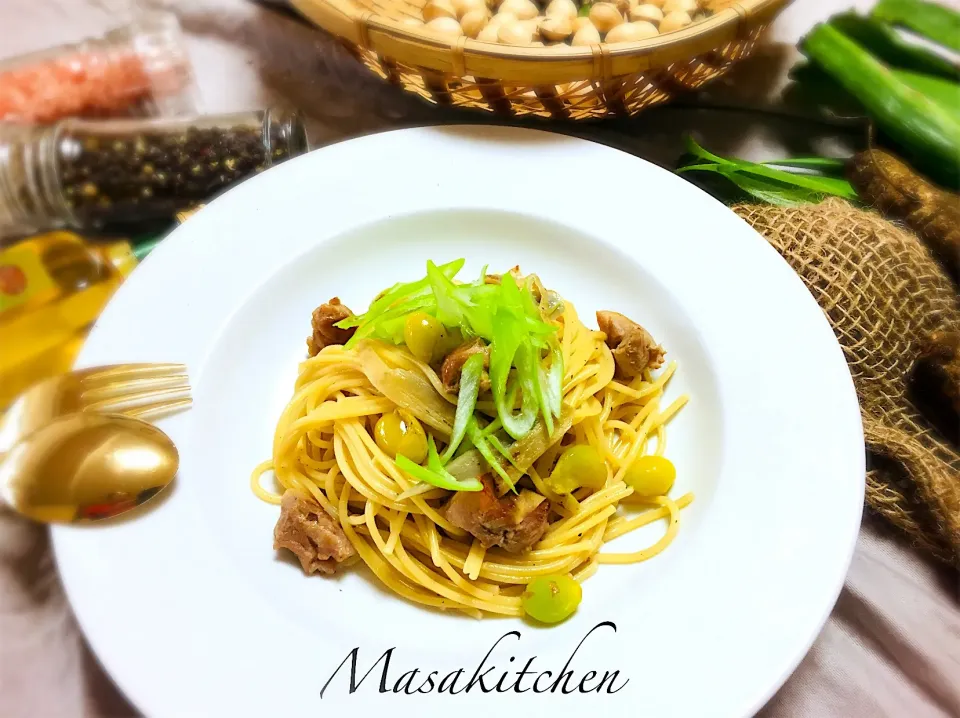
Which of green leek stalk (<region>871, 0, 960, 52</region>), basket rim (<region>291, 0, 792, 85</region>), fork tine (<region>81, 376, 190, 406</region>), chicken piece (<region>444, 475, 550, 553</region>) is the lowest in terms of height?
fork tine (<region>81, 376, 190, 406</region>)

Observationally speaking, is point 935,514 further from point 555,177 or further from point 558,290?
point 555,177

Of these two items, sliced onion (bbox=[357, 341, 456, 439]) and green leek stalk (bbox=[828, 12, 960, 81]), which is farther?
green leek stalk (bbox=[828, 12, 960, 81])

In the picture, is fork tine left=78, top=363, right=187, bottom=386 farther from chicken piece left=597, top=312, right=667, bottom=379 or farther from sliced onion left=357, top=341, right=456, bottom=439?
chicken piece left=597, top=312, right=667, bottom=379

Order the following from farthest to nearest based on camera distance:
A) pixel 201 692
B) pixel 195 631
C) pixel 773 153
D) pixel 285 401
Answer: pixel 773 153, pixel 285 401, pixel 195 631, pixel 201 692

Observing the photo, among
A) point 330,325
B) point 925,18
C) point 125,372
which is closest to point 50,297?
point 125,372

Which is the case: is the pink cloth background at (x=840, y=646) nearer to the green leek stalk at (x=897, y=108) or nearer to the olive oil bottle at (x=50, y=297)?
the olive oil bottle at (x=50, y=297)

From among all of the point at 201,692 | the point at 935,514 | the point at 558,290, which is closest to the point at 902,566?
the point at 935,514

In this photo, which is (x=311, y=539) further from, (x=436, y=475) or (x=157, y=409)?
(x=157, y=409)

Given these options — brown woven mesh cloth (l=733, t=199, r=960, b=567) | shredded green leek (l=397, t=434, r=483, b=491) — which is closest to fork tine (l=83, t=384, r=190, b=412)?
shredded green leek (l=397, t=434, r=483, b=491)
